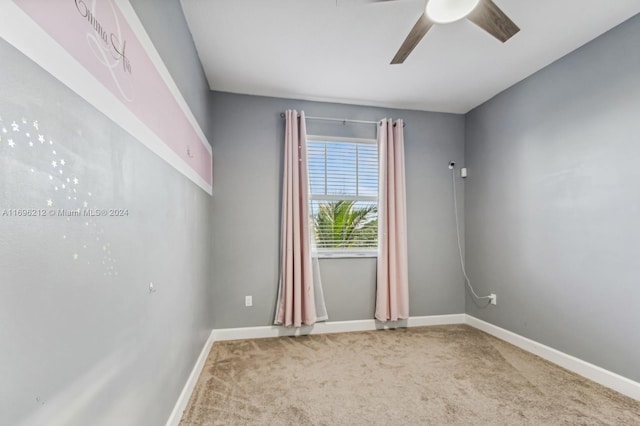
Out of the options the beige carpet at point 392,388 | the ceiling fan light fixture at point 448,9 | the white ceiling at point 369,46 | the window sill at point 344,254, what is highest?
the white ceiling at point 369,46

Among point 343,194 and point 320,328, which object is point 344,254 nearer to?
point 343,194

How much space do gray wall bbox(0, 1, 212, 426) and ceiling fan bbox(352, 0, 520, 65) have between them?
1.46 m

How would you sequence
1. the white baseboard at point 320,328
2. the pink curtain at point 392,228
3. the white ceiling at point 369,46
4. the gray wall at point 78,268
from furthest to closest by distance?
the pink curtain at point 392,228
the white baseboard at point 320,328
the white ceiling at point 369,46
the gray wall at point 78,268

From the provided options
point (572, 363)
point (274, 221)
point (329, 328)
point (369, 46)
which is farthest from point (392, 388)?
point (369, 46)

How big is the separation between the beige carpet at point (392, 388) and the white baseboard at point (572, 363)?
0.06 meters

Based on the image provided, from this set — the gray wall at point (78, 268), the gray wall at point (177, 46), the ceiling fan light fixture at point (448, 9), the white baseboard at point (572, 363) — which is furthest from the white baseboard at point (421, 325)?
the ceiling fan light fixture at point (448, 9)

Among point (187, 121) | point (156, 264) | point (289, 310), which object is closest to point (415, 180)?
point (289, 310)

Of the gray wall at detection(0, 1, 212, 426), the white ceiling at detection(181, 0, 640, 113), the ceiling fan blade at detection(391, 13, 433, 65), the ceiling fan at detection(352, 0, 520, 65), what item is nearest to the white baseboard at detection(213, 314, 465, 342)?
the gray wall at detection(0, 1, 212, 426)

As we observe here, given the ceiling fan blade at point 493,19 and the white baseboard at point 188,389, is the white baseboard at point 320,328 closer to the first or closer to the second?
the white baseboard at point 188,389

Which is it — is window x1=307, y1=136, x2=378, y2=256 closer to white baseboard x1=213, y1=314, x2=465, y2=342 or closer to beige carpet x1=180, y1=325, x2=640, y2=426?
white baseboard x1=213, y1=314, x2=465, y2=342

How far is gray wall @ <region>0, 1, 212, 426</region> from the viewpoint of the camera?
571 mm

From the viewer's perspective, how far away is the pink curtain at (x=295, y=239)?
9.68 ft

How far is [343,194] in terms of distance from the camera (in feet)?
10.8

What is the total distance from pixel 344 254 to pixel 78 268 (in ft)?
8.73
